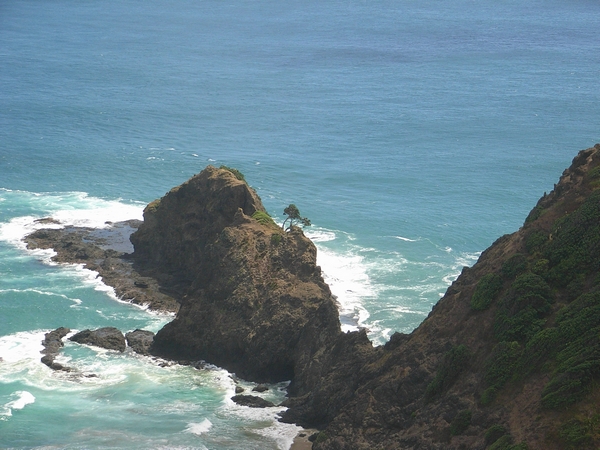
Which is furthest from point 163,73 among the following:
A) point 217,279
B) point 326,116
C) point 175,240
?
point 217,279

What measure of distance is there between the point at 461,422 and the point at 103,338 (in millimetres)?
39249

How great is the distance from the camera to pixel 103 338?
8219 cm

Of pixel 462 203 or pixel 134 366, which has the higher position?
pixel 462 203

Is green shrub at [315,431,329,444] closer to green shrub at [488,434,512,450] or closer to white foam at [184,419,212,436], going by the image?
white foam at [184,419,212,436]

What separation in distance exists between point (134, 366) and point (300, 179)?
59.2m

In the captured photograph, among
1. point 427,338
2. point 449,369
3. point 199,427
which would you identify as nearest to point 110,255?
point 199,427

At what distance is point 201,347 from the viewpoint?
78938 mm

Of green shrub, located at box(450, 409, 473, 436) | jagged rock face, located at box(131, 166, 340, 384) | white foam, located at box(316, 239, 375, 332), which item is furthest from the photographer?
white foam, located at box(316, 239, 375, 332)

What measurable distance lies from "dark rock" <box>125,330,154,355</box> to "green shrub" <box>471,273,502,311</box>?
32639 mm

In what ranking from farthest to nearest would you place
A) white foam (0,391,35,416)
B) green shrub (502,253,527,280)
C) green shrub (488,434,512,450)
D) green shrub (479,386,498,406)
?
white foam (0,391,35,416)
green shrub (502,253,527,280)
green shrub (479,386,498,406)
green shrub (488,434,512,450)

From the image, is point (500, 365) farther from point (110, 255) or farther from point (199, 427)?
point (110, 255)

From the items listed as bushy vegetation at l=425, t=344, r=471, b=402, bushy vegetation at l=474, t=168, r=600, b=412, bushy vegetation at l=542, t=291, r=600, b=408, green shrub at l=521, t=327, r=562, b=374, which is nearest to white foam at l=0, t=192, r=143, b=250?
bushy vegetation at l=425, t=344, r=471, b=402

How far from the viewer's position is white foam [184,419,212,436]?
219 ft

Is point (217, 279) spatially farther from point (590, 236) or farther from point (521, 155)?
point (521, 155)
